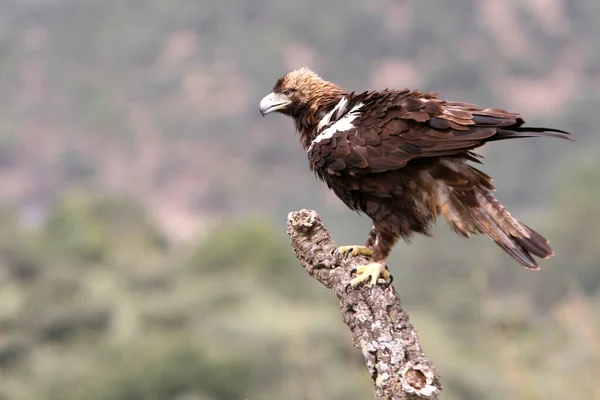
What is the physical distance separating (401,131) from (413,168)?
22cm

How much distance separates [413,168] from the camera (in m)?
5.25

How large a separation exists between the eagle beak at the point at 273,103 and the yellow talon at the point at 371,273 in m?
1.51

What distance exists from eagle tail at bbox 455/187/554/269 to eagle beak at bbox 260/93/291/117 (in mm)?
1495

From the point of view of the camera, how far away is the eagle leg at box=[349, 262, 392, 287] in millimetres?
4745

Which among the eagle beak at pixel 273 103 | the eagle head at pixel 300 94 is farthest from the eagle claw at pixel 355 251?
the eagle beak at pixel 273 103

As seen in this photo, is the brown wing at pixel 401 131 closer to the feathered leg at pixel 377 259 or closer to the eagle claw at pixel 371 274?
the feathered leg at pixel 377 259

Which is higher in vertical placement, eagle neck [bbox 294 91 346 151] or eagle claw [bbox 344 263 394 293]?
eagle neck [bbox 294 91 346 151]

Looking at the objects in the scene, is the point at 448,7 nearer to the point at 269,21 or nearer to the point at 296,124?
the point at 269,21

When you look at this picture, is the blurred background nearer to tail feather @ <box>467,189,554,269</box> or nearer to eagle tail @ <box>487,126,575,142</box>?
tail feather @ <box>467,189,554,269</box>

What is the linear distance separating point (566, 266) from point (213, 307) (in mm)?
9616

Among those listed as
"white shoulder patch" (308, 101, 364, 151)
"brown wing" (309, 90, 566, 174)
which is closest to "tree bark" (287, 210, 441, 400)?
"brown wing" (309, 90, 566, 174)

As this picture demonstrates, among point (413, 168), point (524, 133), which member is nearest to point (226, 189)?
point (413, 168)

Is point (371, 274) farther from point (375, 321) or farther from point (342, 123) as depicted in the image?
point (342, 123)

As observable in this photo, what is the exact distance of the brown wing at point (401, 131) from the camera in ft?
16.2
